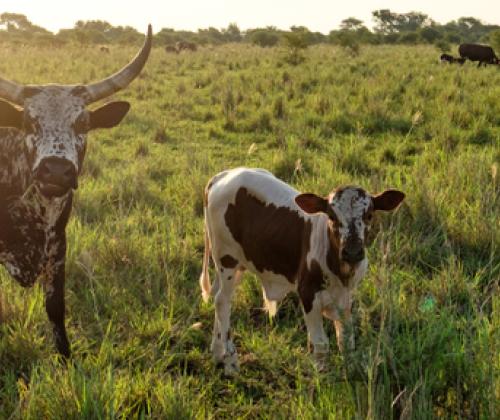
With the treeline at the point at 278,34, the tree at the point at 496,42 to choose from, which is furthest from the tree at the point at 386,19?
the tree at the point at 496,42

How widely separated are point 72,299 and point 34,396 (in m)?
1.75

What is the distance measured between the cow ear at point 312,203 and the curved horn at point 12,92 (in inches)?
64.2

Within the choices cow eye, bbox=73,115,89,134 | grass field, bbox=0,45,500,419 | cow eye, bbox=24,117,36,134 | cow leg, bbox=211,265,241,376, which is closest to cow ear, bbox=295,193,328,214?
grass field, bbox=0,45,500,419

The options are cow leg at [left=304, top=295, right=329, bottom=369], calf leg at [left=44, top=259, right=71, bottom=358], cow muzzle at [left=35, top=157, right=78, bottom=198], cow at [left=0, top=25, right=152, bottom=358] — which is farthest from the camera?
calf leg at [left=44, top=259, right=71, bottom=358]

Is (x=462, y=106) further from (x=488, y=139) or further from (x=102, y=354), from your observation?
(x=102, y=354)

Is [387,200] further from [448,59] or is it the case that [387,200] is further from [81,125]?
[448,59]

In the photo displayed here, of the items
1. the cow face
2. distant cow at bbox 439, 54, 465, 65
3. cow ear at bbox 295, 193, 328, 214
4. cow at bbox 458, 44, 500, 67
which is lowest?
cow ear at bbox 295, 193, 328, 214

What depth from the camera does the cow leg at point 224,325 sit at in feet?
11.0

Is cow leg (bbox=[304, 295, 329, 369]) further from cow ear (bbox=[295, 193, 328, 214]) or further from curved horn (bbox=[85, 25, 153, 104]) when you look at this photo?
curved horn (bbox=[85, 25, 153, 104])

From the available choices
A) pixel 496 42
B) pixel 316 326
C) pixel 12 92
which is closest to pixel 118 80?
pixel 12 92

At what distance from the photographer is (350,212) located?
283cm

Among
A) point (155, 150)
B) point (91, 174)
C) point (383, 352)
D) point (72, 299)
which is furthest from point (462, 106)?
point (383, 352)

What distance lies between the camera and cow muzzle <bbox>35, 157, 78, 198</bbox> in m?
2.89

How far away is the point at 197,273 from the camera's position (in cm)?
455
